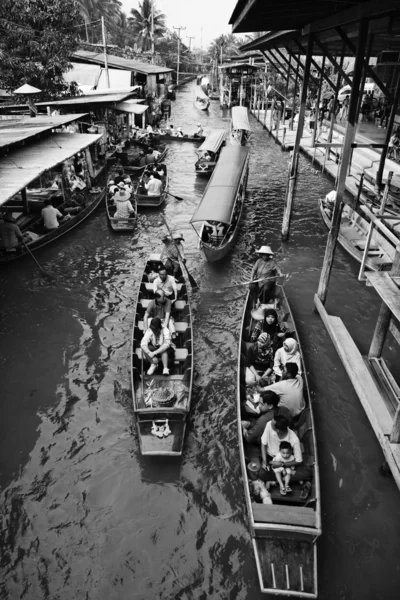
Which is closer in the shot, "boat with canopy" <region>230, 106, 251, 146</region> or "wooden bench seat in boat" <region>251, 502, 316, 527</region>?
"wooden bench seat in boat" <region>251, 502, 316, 527</region>

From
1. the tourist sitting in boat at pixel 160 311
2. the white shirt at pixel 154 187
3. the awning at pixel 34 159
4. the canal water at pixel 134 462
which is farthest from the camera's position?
the white shirt at pixel 154 187

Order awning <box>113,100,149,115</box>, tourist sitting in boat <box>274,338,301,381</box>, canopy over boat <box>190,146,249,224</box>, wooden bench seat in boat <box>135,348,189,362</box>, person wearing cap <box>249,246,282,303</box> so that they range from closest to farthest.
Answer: tourist sitting in boat <box>274,338,301,381</box>
wooden bench seat in boat <box>135,348,189,362</box>
person wearing cap <box>249,246,282,303</box>
canopy over boat <box>190,146,249,224</box>
awning <box>113,100,149,115</box>

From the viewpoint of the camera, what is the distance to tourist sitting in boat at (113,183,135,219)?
15.8 meters

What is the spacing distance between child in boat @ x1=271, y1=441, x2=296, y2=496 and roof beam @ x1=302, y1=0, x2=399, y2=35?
698 centimetres

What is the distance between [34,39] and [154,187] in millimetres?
8477

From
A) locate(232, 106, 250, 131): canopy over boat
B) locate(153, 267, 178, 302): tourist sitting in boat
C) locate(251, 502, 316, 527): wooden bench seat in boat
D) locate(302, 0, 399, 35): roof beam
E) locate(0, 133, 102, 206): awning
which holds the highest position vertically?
locate(302, 0, 399, 35): roof beam

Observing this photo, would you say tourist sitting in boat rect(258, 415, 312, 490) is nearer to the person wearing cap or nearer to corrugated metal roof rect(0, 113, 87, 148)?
the person wearing cap

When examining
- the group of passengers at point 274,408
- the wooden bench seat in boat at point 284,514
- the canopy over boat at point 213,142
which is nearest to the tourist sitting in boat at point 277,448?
the group of passengers at point 274,408

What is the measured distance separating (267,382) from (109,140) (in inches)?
868

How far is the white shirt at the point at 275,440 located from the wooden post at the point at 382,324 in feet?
9.70

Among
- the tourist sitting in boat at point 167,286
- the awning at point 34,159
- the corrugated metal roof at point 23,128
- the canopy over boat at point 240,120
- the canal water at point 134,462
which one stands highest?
the corrugated metal roof at point 23,128

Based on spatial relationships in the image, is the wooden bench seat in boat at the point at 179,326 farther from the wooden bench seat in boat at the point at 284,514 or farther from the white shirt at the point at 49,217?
the white shirt at the point at 49,217

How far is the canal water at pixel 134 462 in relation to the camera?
5.56m

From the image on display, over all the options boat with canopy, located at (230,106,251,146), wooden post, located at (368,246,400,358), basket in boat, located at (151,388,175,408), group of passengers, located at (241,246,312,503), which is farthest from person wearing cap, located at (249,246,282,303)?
boat with canopy, located at (230,106,251,146)
